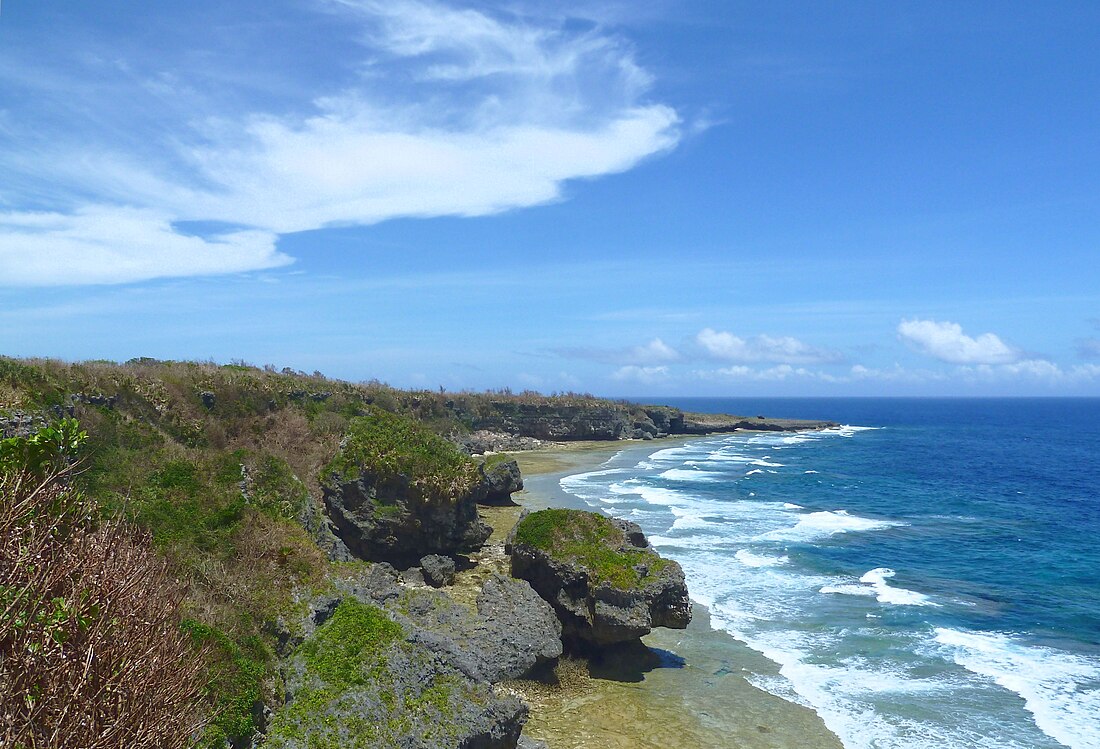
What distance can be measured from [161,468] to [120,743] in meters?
16.5

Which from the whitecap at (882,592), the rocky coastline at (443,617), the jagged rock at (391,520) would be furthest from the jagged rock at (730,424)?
the rocky coastline at (443,617)

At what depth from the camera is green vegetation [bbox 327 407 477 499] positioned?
27.3 m

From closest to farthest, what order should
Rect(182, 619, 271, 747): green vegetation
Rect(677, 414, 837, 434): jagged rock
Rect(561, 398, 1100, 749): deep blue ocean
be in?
Rect(182, 619, 271, 747): green vegetation, Rect(561, 398, 1100, 749): deep blue ocean, Rect(677, 414, 837, 434): jagged rock

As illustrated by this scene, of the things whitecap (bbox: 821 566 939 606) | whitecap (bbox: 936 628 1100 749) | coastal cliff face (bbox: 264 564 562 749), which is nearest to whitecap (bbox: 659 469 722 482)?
whitecap (bbox: 821 566 939 606)

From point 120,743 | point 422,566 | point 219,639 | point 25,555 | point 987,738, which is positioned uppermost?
point 25,555

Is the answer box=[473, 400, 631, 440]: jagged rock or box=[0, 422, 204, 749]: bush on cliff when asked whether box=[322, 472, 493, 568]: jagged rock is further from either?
box=[473, 400, 631, 440]: jagged rock

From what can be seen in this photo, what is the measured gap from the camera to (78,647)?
7.43m

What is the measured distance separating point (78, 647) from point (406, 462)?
20100 mm

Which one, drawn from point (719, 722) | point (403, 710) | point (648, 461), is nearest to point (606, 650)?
point (719, 722)

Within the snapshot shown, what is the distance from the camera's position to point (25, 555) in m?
7.60

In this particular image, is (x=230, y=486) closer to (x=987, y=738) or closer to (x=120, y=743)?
(x=120, y=743)

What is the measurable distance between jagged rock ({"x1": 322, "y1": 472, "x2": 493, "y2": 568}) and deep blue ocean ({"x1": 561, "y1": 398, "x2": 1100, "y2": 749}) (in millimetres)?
10385

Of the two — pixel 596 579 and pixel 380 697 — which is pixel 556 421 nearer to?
pixel 596 579

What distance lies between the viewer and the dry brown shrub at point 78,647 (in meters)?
6.80
